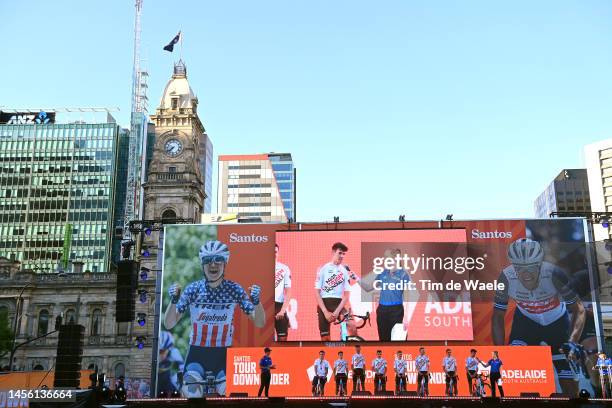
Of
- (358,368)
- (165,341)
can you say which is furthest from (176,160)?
(358,368)

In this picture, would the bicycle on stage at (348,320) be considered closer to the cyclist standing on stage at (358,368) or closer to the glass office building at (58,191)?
the cyclist standing on stage at (358,368)

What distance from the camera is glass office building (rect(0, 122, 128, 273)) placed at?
91375 millimetres

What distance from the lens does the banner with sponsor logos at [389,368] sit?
2511 cm

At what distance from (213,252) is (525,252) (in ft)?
41.1

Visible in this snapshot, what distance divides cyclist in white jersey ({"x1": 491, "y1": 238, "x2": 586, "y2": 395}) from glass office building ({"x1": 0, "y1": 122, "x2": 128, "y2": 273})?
72337 mm

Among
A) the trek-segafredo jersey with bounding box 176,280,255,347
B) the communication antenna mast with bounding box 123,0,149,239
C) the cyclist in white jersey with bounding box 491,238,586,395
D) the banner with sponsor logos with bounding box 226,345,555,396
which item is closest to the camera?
the banner with sponsor logos with bounding box 226,345,555,396

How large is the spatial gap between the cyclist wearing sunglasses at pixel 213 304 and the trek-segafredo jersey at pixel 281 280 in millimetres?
774

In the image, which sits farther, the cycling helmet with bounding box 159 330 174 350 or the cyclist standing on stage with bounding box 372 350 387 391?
the cycling helmet with bounding box 159 330 174 350

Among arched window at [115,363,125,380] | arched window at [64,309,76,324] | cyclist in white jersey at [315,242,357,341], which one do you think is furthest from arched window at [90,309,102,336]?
cyclist in white jersey at [315,242,357,341]

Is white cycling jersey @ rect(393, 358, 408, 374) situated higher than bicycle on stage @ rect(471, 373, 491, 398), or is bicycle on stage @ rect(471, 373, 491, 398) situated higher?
white cycling jersey @ rect(393, 358, 408, 374)

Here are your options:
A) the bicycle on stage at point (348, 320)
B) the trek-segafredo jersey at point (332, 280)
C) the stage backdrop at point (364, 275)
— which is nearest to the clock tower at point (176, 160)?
the stage backdrop at point (364, 275)

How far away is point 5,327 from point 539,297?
3670 cm

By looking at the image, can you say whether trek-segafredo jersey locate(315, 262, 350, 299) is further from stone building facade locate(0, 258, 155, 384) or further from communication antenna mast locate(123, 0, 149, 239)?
communication antenna mast locate(123, 0, 149, 239)

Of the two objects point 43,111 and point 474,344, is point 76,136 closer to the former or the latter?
point 43,111
